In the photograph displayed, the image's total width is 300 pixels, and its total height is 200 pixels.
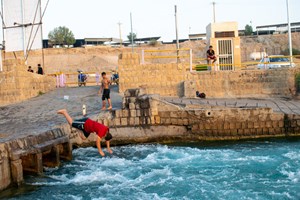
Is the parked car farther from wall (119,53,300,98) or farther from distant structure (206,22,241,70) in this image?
distant structure (206,22,241,70)

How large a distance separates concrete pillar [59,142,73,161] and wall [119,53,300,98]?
7.80 metres

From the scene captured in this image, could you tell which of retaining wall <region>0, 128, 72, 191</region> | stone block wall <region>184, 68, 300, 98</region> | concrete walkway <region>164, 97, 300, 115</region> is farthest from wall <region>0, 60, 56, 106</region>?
stone block wall <region>184, 68, 300, 98</region>

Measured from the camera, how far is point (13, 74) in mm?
20438

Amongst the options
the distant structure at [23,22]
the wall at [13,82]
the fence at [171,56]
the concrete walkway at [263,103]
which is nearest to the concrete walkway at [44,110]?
the wall at [13,82]

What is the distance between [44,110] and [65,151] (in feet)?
15.5

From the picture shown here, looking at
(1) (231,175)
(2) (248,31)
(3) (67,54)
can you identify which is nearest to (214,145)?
(1) (231,175)

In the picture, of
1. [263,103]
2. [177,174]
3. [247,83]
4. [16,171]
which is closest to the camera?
[16,171]

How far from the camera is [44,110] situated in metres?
17.7

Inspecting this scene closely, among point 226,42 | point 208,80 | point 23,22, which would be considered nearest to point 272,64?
point 226,42

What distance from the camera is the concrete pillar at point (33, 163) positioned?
37.5ft

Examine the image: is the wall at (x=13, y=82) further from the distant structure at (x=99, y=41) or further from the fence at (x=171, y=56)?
the distant structure at (x=99, y=41)

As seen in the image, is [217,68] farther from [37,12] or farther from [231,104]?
[37,12]

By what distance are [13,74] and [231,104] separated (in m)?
10.2

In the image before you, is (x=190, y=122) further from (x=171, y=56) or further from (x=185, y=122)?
(x=171, y=56)
